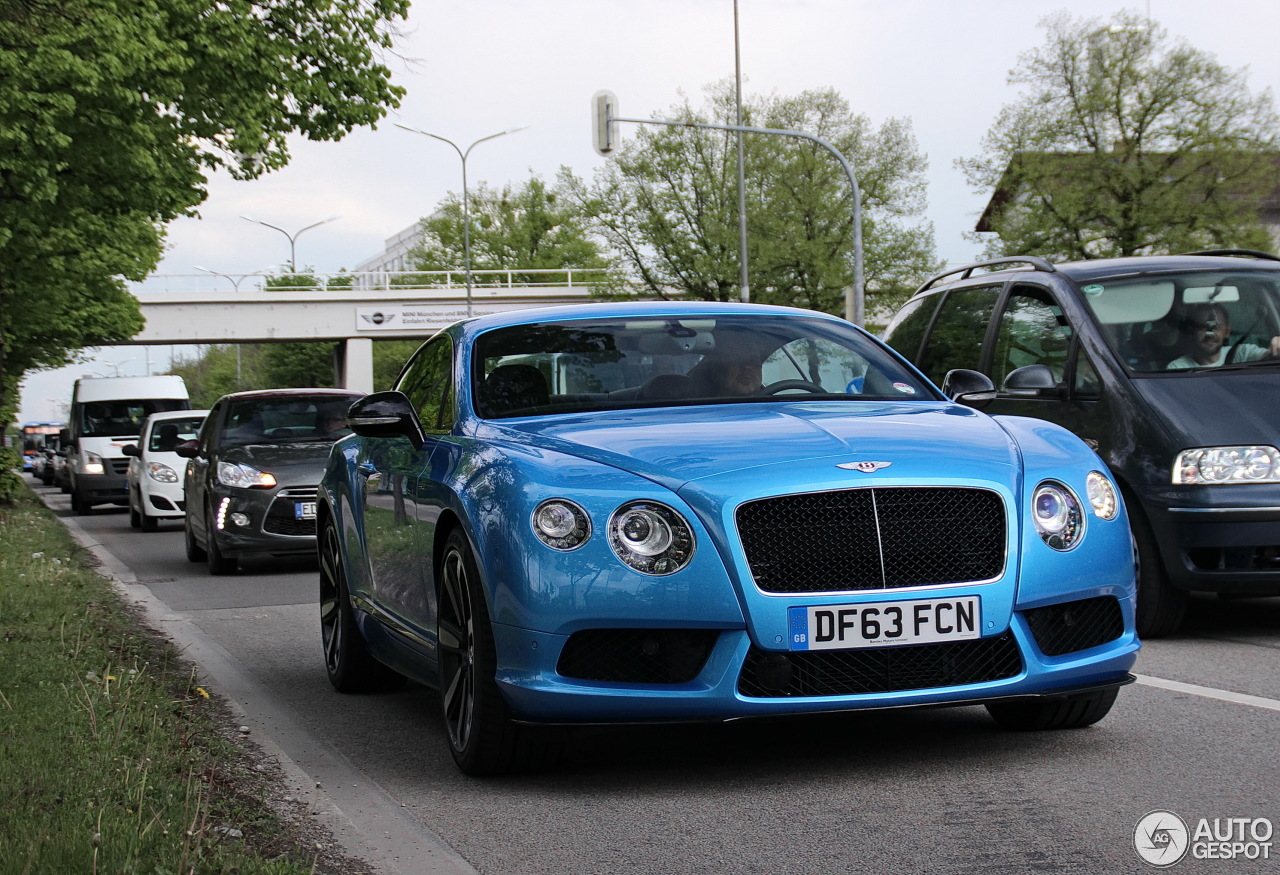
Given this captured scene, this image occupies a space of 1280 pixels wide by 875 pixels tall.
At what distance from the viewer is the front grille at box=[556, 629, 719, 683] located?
15.9 ft

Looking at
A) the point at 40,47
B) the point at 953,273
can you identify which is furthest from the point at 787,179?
the point at 953,273

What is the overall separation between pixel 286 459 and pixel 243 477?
410 mm

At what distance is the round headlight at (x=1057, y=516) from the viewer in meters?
5.08

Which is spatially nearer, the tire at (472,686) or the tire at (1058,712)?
the tire at (472,686)

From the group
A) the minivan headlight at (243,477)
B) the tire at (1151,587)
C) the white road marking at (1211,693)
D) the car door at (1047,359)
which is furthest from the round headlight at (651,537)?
the minivan headlight at (243,477)

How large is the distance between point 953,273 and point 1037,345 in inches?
74.7

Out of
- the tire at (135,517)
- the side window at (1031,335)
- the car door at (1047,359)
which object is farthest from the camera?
the tire at (135,517)

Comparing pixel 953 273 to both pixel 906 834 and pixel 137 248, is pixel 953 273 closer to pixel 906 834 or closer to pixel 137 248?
pixel 906 834

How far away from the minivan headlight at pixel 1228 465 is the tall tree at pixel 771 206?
45422mm

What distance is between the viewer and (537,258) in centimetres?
9438

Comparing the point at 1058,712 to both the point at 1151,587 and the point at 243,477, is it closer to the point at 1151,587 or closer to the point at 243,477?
the point at 1151,587

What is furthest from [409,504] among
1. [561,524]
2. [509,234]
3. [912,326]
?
[509,234]

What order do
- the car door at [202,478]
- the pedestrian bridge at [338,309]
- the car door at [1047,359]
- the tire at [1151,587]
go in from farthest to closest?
the pedestrian bridge at [338,309], the car door at [202,478], the car door at [1047,359], the tire at [1151,587]

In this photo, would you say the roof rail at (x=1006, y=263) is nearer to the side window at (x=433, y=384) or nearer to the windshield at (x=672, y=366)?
the windshield at (x=672, y=366)
